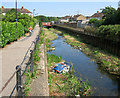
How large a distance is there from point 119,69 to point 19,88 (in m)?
7.40

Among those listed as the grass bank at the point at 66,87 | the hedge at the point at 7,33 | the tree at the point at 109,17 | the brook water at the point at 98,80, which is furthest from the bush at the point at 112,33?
the hedge at the point at 7,33

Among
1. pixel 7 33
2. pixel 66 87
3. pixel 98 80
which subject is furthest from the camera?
pixel 7 33

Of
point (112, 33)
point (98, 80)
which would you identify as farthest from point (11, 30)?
point (98, 80)

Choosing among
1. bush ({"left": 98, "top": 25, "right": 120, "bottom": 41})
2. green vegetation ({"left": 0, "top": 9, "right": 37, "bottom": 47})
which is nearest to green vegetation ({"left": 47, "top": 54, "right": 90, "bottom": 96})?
green vegetation ({"left": 0, "top": 9, "right": 37, "bottom": 47})

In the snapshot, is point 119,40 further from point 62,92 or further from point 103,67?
point 62,92

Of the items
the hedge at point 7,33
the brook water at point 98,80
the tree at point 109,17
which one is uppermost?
the tree at point 109,17

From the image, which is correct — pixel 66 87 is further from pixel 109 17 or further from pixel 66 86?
pixel 109 17

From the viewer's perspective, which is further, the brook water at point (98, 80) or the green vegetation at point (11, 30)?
the green vegetation at point (11, 30)

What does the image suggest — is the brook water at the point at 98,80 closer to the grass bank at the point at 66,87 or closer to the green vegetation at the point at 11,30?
the grass bank at the point at 66,87

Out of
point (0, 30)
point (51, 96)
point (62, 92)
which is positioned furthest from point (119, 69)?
point (0, 30)

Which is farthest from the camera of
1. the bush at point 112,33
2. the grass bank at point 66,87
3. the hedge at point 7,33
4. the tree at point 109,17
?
the tree at point 109,17

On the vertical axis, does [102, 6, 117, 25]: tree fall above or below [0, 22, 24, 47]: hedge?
above

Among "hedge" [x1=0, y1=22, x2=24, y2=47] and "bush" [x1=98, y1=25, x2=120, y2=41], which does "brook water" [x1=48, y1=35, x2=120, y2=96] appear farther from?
"hedge" [x1=0, y1=22, x2=24, y2=47]

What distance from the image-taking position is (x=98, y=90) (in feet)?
22.2
